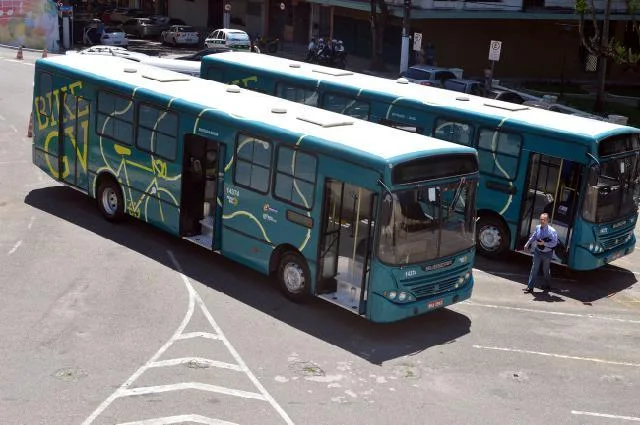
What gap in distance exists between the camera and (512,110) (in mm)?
20750

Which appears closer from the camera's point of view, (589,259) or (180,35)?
(589,259)

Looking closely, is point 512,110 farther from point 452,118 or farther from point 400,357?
point 400,357

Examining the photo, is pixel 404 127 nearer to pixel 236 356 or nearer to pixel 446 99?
pixel 446 99

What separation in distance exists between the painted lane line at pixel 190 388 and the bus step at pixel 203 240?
539 centimetres

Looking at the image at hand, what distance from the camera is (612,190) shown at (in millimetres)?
19375

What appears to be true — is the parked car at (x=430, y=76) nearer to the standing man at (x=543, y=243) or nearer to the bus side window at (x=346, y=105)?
the bus side window at (x=346, y=105)

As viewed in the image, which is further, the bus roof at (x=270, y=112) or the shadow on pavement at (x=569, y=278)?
the shadow on pavement at (x=569, y=278)

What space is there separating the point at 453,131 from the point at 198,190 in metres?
5.76

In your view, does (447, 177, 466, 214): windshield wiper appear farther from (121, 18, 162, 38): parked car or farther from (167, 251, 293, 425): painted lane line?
(121, 18, 162, 38): parked car

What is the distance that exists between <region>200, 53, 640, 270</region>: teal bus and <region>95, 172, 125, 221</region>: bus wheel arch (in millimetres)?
6099

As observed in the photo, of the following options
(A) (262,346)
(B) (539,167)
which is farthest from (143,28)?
(A) (262,346)

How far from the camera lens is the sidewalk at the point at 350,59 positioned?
52.2 metres

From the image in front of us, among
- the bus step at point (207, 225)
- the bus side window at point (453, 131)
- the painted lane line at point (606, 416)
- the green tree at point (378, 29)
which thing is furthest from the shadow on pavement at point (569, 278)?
the green tree at point (378, 29)

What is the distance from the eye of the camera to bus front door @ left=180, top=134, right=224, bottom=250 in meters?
19.1
